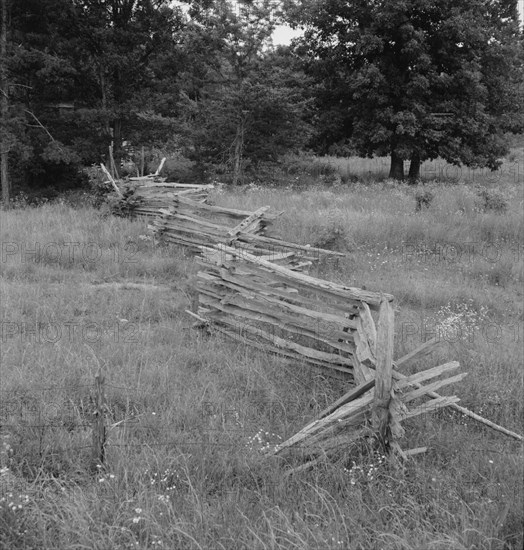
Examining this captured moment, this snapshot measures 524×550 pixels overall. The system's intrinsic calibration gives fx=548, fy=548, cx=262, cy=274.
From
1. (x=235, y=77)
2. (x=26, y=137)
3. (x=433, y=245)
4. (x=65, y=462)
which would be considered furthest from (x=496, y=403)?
(x=26, y=137)

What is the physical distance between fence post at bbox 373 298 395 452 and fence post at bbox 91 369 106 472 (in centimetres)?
172

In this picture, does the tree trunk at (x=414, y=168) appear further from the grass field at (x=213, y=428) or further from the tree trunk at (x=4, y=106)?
the tree trunk at (x=4, y=106)

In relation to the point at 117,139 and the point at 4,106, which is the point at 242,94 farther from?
the point at 4,106

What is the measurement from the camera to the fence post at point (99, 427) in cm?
333

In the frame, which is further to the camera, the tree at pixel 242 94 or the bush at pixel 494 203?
the tree at pixel 242 94

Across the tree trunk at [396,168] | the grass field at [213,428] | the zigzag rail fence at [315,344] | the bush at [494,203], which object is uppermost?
the tree trunk at [396,168]

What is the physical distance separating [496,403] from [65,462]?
11.0ft

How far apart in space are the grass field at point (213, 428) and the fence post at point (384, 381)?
0.70 ft

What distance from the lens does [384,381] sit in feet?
11.4

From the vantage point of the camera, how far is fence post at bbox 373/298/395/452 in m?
3.48

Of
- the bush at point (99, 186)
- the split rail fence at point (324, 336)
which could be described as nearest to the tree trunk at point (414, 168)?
the bush at point (99, 186)

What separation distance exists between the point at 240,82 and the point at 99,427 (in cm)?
1561

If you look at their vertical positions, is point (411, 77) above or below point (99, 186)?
above

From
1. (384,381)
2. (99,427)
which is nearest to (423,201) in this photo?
(384,381)
